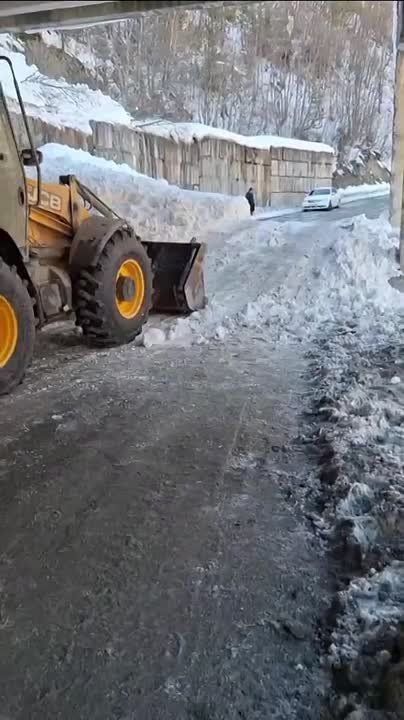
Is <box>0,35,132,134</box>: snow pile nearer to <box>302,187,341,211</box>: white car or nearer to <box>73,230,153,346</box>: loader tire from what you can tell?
<box>302,187,341,211</box>: white car

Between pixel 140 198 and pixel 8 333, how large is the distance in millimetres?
11978

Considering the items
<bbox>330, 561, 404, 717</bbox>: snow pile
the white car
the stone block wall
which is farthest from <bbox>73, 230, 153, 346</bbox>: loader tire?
the stone block wall

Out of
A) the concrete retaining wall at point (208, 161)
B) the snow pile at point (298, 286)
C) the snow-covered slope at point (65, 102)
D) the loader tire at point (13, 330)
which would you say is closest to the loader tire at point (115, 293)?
the snow pile at point (298, 286)

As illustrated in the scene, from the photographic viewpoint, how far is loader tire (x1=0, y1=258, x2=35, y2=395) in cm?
576

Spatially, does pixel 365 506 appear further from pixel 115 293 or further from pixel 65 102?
pixel 65 102

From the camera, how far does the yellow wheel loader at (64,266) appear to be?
5.89 m

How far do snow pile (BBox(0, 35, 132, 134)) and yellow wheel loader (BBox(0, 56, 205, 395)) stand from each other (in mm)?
14194

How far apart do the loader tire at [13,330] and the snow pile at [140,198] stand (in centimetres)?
945

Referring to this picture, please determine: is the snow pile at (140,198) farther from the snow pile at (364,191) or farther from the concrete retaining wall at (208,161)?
the snow pile at (364,191)

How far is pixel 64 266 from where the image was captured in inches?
299

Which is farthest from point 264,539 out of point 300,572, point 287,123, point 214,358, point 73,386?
point 287,123

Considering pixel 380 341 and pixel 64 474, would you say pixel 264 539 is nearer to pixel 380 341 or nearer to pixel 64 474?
pixel 64 474

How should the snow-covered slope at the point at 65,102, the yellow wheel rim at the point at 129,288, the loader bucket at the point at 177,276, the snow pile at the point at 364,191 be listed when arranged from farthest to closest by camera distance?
1. the snow pile at the point at 364,191
2. the snow-covered slope at the point at 65,102
3. the loader bucket at the point at 177,276
4. the yellow wheel rim at the point at 129,288

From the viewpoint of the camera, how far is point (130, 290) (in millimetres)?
7844
